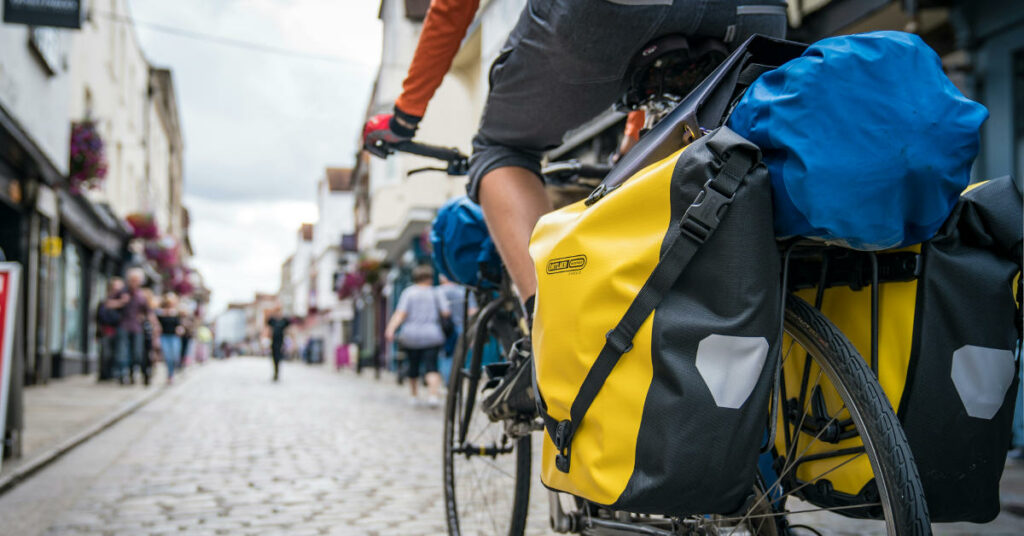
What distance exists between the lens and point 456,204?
3.07 metres

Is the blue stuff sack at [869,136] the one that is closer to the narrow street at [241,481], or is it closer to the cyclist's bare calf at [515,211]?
the cyclist's bare calf at [515,211]

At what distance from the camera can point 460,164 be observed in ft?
9.66

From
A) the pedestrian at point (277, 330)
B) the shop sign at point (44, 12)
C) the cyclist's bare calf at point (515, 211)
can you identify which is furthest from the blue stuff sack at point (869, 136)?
the pedestrian at point (277, 330)

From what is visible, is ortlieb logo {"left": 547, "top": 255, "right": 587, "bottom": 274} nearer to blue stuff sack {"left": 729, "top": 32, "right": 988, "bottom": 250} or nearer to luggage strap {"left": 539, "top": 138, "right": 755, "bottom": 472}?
luggage strap {"left": 539, "top": 138, "right": 755, "bottom": 472}

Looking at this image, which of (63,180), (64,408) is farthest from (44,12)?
(63,180)

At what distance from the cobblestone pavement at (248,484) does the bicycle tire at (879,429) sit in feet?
7.49

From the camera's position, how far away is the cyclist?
6.54 ft

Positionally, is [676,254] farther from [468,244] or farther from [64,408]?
[64,408]

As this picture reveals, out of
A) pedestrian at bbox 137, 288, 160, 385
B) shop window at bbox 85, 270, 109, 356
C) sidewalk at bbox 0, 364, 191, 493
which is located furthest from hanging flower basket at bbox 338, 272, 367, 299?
sidewalk at bbox 0, 364, 191, 493

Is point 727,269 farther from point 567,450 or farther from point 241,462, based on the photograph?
point 241,462

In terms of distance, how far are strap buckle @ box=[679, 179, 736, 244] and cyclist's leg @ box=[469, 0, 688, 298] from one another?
26.1 inches

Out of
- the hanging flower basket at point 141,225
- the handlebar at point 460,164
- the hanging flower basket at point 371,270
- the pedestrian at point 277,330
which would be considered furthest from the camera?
the hanging flower basket at point 371,270

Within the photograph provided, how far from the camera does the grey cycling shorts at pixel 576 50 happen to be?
1.97 metres

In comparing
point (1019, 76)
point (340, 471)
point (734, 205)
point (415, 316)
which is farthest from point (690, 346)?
point (415, 316)
